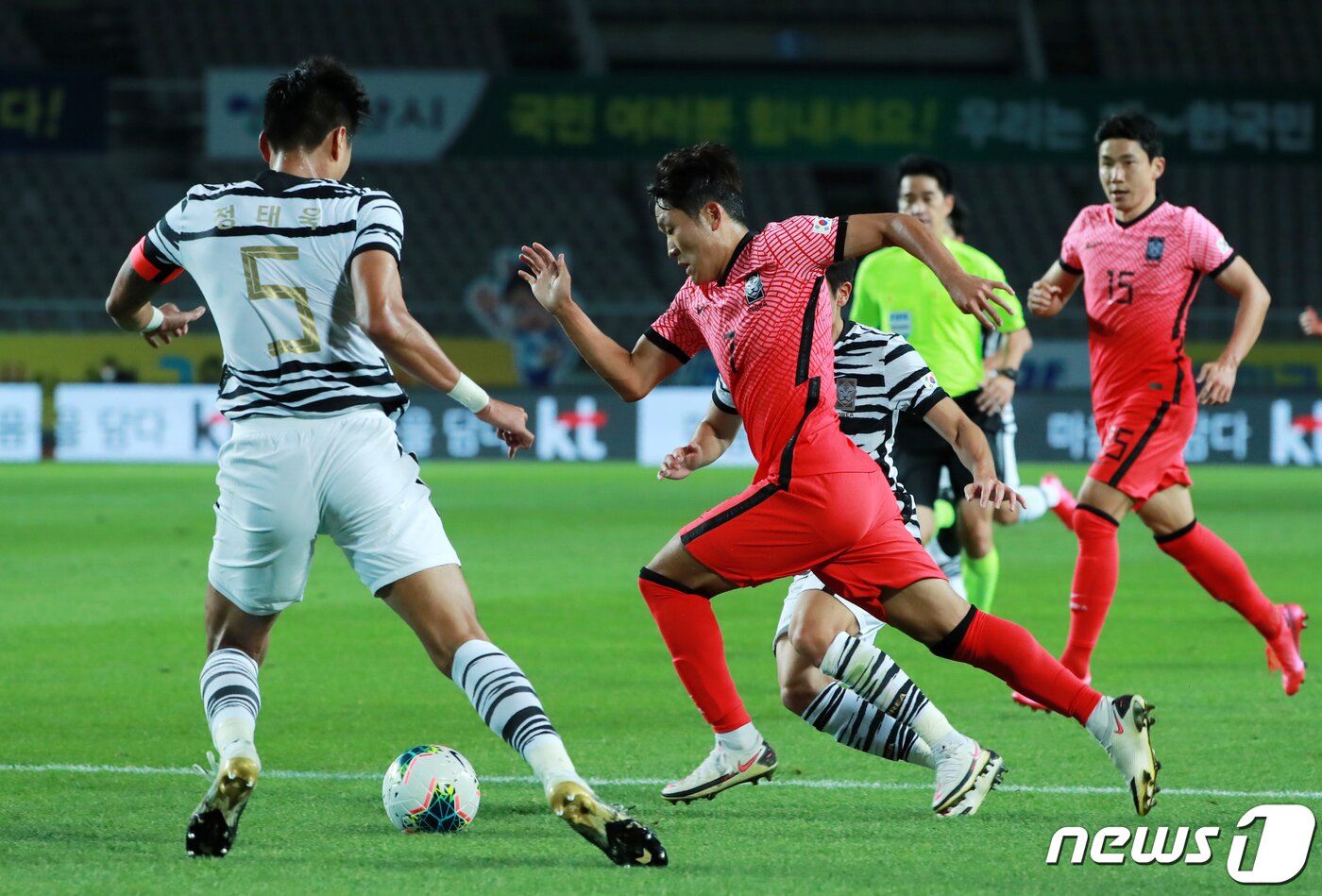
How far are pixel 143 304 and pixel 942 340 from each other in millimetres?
4132

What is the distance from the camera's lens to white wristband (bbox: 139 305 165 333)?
5.01 metres

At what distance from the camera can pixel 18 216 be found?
29.6 meters

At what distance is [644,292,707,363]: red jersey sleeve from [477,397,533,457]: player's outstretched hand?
2.72ft

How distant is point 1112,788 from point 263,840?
7.46 ft

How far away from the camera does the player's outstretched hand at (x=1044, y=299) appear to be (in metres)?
7.09

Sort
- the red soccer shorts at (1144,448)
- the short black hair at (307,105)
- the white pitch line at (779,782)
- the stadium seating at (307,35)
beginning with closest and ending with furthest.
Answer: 1. the short black hair at (307,105)
2. the white pitch line at (779,782)
3. the red soccer shorts at (1144,448)
4. the stadium seating at (307,35)

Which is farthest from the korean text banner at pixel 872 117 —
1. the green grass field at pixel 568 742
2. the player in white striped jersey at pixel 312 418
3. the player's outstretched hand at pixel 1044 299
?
the player in white striped jersey at pixel 312 418

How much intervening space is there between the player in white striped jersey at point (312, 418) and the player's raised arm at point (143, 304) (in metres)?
0.19

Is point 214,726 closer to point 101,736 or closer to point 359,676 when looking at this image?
point 101,736

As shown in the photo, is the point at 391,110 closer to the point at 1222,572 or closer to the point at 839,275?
the point at 1222,572

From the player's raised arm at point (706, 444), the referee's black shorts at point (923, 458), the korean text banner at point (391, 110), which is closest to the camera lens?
the player's raised arm at point (706, 444)

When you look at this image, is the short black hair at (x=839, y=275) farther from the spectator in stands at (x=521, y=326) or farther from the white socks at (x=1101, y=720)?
the spectator in stands at (x=521, y=326)

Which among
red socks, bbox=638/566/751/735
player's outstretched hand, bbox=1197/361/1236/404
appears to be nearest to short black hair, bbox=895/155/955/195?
player's outstretched hand, bbox=1197/361/1236/404

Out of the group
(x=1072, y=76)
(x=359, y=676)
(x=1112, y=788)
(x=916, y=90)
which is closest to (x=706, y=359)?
(x=916, y=90)
